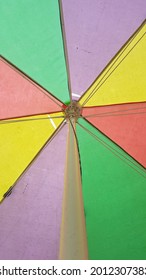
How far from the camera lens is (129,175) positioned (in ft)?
7.44

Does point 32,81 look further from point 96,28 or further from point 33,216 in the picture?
point 33,216

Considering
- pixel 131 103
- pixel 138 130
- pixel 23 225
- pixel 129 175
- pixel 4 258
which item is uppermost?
pixel 131 103

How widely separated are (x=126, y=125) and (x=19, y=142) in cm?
77

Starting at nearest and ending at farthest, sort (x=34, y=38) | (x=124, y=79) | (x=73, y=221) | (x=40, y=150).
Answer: (x=73, y=221) < (x=34, y=38) < (x=124, y=79) < (x=40, y=150)

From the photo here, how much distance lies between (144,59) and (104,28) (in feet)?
1.11

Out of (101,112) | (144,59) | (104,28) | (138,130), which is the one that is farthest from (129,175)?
(104,28)

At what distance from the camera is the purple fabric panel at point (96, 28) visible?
212cm

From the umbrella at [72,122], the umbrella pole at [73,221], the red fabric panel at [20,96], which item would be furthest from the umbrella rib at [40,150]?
the umbrella pole at [73,221]

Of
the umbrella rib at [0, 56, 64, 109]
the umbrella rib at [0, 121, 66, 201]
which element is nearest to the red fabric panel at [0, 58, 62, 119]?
the umbrella rib at [0, 56, 64, 109]

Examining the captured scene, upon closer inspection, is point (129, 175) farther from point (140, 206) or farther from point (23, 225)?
point (23, 225)

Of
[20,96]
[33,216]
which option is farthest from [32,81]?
[33,216]

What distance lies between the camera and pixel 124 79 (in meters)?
2.24

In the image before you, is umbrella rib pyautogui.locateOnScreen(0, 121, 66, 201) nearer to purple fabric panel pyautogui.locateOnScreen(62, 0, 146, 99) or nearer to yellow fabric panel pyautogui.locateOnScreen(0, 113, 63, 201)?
yellow fabric panel pyautogui.locateOnScreen(0, 113, 63, 201)

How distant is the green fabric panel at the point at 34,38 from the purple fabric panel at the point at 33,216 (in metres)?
0.68
